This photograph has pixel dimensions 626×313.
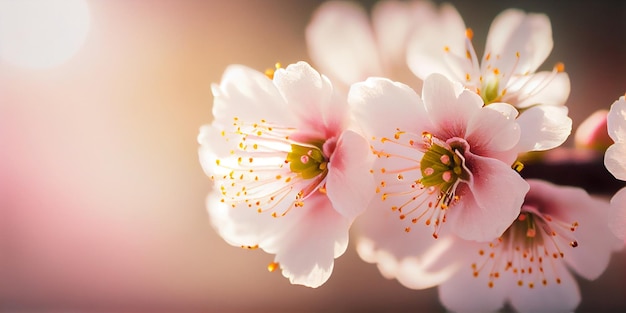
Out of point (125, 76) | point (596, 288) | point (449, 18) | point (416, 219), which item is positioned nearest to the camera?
point (416, 219)

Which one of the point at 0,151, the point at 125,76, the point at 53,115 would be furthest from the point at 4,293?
the point at 125,76

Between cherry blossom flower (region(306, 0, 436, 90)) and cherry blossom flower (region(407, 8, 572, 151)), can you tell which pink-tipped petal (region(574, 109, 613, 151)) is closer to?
cherry blossom flower (region(407, 8, 572, 151))

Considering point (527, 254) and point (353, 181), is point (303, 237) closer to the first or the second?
point (353, 181)

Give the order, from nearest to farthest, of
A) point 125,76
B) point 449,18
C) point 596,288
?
point 449,18, point 596,288, point 125,76

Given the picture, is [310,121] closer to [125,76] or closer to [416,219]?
[416,219]

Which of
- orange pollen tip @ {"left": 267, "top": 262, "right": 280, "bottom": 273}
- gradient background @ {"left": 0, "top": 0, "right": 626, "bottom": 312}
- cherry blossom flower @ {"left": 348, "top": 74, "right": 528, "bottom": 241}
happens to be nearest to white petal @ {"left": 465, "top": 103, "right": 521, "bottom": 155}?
cherry blossom flower @ {"left": 348, "top": 74, "right": 528, "bottom": 241}

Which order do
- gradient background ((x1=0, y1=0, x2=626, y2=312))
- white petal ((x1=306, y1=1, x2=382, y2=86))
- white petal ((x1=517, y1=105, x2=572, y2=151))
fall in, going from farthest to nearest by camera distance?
1. gradient background ((x1=0, y1=0, x2=626, y2=312))
2. white petal ((x1=306, y1=1, x2=382, y2=86))
3. white petal ((x1=517, y1=105, x2=572, y2=151))
